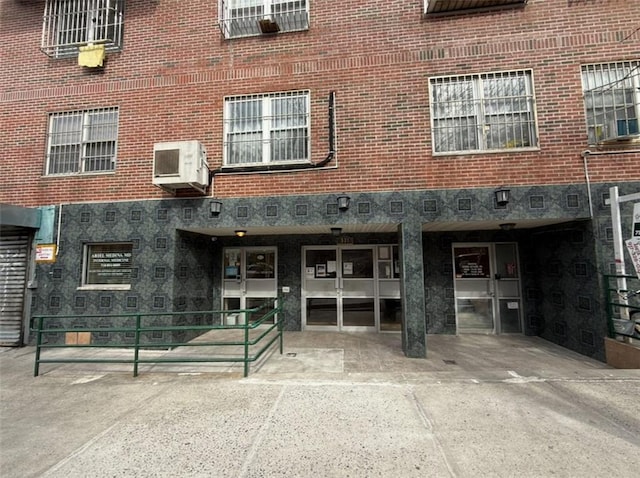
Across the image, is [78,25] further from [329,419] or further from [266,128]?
[329,419]

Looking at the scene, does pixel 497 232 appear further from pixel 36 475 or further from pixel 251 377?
pixel 36 475

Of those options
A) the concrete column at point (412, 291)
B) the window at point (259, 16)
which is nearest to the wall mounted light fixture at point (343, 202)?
the concrete column at point (412, 291)

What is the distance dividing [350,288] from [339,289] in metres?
0.27

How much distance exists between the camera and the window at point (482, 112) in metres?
5.76

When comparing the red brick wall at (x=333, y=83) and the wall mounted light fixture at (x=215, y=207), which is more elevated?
the red brick wall at (x=333, y=83)

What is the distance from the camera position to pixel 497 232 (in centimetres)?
698

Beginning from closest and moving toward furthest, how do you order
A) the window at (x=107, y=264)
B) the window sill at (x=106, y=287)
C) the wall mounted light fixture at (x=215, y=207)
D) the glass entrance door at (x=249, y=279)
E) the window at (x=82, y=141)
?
the wall mounted light fixture at (x=215, y=207) → the window sill at (x=106, y=287) → the window at (x=107, y=264) → the window at (x=82, y=141) → the glass entrance door at (x=249, y=279)

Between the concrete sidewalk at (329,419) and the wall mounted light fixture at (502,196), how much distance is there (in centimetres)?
276

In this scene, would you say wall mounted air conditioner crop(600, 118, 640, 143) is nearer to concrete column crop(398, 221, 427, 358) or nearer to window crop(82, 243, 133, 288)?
concrete column crop(398, 221, 427, 358)

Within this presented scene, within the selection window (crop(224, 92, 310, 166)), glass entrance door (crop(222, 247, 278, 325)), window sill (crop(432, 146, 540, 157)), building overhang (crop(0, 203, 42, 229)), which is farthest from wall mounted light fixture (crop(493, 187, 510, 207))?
building overhang (crop(0, 203, 42, 229))

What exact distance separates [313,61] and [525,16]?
4241 mm

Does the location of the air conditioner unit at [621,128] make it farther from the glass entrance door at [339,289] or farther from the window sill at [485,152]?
the glass entrance door at [339,289]

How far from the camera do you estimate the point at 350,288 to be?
738 cm

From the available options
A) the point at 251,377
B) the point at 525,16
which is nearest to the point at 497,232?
the point at 525,16
